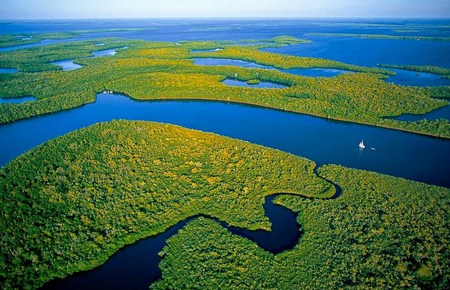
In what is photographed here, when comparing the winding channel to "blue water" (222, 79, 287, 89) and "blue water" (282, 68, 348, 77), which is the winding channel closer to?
"blue water" (222, 79, 287, 89)

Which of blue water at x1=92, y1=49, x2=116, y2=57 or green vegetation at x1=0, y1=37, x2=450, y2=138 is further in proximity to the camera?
blue water at x1=92, y1=49, x2=116, y2=57

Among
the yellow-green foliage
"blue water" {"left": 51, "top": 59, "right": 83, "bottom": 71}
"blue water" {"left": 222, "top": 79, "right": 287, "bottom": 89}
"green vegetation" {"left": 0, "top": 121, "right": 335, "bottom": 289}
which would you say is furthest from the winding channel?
the yellow-green foliage

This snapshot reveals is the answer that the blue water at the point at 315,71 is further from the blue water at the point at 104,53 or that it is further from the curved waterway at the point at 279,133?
the blue water at the point at 104,53

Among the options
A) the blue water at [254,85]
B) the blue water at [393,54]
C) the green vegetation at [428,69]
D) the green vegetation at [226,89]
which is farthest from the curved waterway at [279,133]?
the blue water at [393,54]

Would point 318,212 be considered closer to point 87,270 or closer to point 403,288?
point 403,288

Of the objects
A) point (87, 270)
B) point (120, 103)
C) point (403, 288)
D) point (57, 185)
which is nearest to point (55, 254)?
point (87, 270)

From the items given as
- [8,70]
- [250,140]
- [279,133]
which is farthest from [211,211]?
[8,70]
